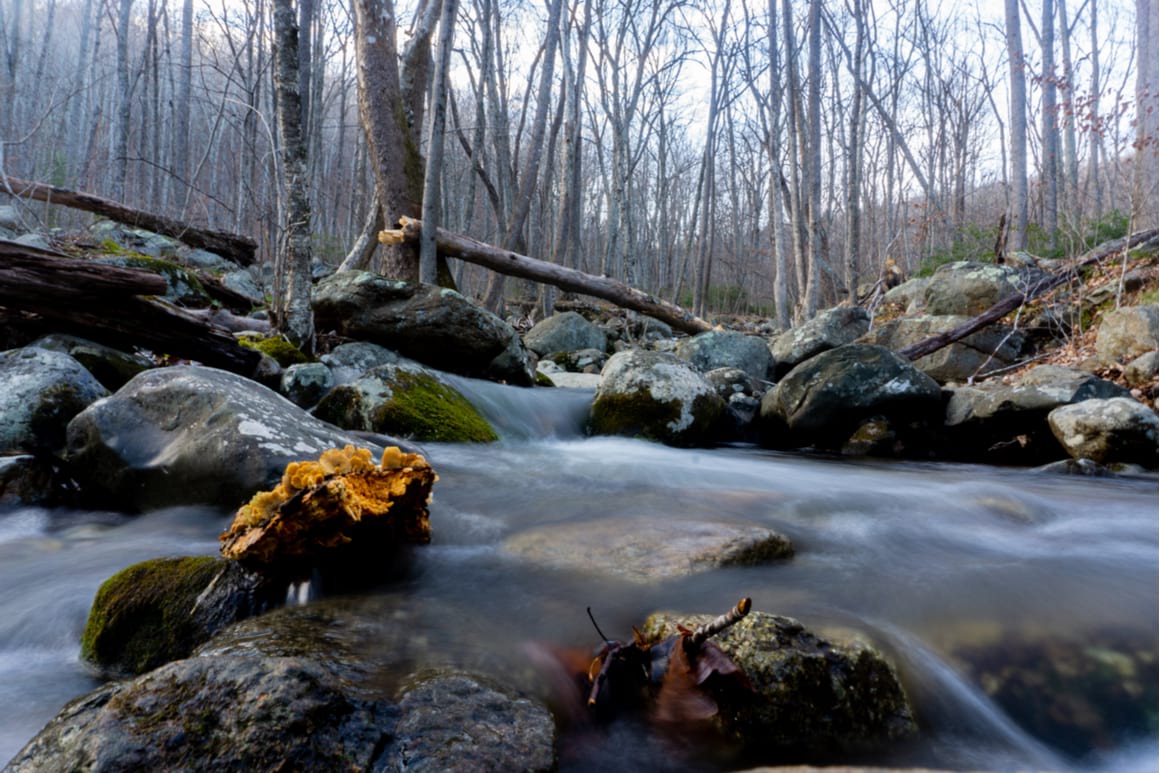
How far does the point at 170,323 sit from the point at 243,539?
3.85 metres

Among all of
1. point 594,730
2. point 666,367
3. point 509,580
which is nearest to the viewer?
point 594,730

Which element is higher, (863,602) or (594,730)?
(863,602)

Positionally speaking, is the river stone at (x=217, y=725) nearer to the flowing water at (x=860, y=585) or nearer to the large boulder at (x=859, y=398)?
the flowing water at (x=860, y=585)

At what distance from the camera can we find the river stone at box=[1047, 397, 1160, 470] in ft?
16.1

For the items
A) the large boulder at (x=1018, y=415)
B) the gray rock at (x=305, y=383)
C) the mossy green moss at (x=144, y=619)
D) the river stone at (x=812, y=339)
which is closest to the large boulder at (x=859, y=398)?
the large boulder at (x=1018, y=415)

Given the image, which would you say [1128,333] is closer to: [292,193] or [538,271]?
[538,271]

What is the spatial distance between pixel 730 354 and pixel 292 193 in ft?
19.3

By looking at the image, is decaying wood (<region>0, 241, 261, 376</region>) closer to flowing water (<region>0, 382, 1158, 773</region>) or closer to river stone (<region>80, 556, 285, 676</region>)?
flowing water (<region>0, 382, 1158, 773</region>)

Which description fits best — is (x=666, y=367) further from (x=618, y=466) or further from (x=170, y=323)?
(x=170, y=323)

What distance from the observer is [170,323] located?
5102mm

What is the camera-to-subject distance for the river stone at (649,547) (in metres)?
2.48

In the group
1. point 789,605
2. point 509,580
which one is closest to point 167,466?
point 509,580

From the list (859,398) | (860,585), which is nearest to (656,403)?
(859,398)

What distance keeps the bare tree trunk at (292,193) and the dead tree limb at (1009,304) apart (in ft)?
22.2
